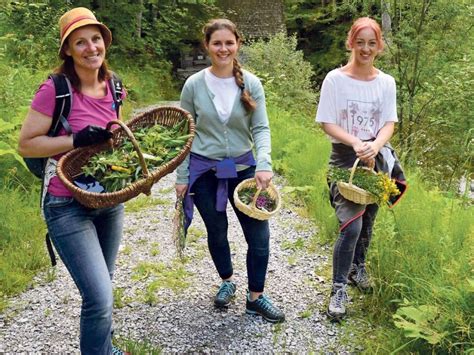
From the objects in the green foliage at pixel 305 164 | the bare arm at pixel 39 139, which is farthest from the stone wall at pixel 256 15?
the bare arm at pixel 39 139

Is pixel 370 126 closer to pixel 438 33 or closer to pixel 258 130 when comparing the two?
pixel 258 130

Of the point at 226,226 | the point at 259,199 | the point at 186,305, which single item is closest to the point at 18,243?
the point at 186,305

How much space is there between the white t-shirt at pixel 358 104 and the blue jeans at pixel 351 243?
2.06ft

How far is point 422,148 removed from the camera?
7941 mm

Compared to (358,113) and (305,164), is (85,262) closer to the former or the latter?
(358,113)

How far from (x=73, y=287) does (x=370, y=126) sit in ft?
9.47

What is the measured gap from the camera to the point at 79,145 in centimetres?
257

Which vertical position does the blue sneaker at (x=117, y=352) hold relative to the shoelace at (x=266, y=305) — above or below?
above

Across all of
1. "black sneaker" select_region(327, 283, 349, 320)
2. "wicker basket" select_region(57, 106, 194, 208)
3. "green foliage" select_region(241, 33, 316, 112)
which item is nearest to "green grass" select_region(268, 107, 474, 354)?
"black sneaker" select_region(327, 283, 349, 320)

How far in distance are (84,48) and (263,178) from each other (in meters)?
1.39

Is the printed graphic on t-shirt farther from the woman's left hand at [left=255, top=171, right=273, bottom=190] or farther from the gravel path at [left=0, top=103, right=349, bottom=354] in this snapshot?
the gravel path at [left=0, top=103, right=349, bottom=354]

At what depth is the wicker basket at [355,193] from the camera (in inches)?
128

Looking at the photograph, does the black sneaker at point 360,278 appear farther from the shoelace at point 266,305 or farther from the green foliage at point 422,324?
the green foliage at point 422,324

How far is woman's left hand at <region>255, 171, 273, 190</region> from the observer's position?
3.33 m
